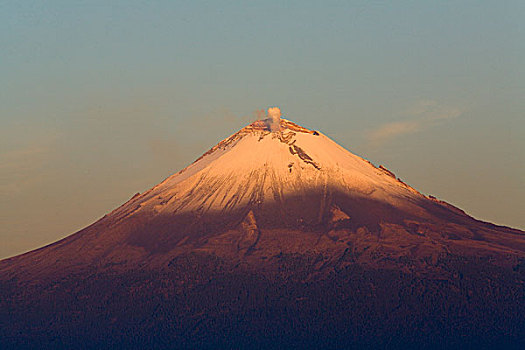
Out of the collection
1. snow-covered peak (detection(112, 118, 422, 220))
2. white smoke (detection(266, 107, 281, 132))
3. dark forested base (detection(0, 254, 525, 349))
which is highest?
white smoke (detection(266, 107, 281, 132))

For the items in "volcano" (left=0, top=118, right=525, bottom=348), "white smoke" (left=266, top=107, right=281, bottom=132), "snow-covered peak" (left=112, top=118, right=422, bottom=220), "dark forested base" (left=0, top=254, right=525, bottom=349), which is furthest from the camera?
"white smoke" (left=266, top=107, right=281, bottom=132)

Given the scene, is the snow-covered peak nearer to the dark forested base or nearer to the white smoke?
the white smoke

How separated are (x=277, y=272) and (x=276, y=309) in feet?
21.7

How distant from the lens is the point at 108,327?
14000cm

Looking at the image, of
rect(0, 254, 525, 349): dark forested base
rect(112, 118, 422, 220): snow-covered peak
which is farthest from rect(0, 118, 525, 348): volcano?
rect(112, 118, 422, 220): snow-covered peak

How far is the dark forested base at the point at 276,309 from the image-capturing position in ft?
438

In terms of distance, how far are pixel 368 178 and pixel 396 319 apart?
35219 mm

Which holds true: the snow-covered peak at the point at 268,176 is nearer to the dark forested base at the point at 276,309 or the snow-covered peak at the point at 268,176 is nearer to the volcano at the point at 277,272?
the volcano at the point at 277,272

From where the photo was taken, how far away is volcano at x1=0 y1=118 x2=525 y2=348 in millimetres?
135875

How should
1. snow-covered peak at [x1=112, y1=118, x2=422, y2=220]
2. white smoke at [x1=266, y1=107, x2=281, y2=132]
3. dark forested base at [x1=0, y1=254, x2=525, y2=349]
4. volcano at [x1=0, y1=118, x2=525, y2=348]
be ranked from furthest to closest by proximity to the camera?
white smoke at [x1=266, y1=107, x2=281, y2=132] → snow-covered peak at [x1=112, y1=118, x2=422, y2=220] → volcano at [x1=0, y1=118, x2=525, y2=348] → dark forested base at [x1=0, y1=254, x2=525, y2=349]

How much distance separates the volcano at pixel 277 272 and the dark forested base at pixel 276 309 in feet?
0.79

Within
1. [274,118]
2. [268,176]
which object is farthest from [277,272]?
[274,118]

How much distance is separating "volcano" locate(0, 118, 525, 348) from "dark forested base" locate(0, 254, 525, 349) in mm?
241

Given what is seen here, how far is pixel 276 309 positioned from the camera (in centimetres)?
13950
